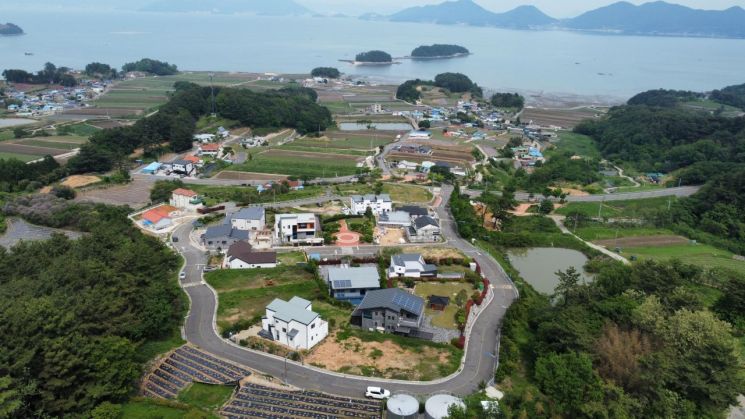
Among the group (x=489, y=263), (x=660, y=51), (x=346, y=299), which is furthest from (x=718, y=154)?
(x=660, y=51)

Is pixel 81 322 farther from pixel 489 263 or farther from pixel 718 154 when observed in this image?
pixel 718 154

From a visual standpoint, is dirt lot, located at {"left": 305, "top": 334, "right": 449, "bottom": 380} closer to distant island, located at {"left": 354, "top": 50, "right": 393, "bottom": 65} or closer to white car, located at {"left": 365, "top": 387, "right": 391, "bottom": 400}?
white car, located at {"left": 365, "top": 387, "right": 391, "bottom": 400}

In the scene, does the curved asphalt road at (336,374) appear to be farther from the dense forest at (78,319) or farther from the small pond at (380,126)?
the small pond at (380,126)

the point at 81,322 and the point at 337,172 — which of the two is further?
the point at 337,172

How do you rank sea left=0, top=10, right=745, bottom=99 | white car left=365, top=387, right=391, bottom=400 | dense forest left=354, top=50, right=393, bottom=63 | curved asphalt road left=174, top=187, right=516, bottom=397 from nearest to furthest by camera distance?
white car left=365, top=387, right=391, bottom=400
curved asphalt road left=174, top=187, right=516, bottom=397
sea left=0, top=10, right=745, bottom=99
dense forest left=354, top=50, right=393, bottom=63

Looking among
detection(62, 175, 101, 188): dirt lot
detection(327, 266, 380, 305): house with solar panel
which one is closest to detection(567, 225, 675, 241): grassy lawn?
detection(327, 266, 380, 305): house with solar panel

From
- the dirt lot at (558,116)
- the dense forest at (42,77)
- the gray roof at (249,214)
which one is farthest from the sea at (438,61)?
the gray roof at (249,214)
